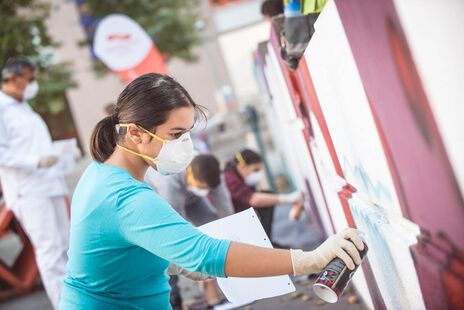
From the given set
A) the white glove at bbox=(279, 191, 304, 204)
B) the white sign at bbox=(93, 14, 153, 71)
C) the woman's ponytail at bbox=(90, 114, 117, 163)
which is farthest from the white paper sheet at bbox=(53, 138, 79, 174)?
the white sign at bbox=(93, 14, 153, 71)

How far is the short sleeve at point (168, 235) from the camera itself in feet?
4.39

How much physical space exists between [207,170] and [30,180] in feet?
5.14

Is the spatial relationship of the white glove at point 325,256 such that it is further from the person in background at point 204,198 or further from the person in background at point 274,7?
the person in background at point 274,7

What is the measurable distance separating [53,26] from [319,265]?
20.1 metres

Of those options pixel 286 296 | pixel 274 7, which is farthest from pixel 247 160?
pixel 274 7

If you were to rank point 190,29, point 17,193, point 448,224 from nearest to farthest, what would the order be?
point 448,224, point 17,193, point 190,29

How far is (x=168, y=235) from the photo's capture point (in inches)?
53.9

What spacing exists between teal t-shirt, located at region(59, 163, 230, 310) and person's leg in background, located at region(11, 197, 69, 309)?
2356mm

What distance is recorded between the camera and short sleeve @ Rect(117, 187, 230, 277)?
134cm

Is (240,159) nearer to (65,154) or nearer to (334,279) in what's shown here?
(65,154)

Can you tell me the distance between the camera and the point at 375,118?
1429mm

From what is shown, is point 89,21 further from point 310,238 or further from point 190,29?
point 310,238

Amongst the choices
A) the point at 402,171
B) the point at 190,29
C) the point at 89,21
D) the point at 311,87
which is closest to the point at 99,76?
the point at 89,21

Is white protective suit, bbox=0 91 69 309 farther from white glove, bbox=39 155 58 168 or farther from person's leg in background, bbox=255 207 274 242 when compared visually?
person's leg in background, bbox=255 207 274 242
